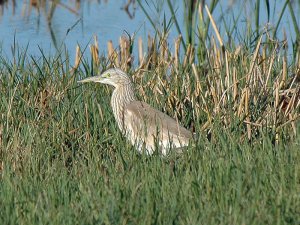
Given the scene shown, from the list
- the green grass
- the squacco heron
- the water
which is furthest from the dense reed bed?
the water

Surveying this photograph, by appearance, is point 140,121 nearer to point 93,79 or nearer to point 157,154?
point 93,79

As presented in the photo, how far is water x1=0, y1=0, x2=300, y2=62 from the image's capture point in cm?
1090

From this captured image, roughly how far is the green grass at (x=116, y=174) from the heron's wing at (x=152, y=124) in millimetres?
138

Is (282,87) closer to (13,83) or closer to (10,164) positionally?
(13,83)

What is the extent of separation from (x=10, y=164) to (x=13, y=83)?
63.3 inches

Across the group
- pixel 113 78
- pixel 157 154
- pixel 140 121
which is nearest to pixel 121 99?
pixel 113 78

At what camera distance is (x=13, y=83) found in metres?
7.30

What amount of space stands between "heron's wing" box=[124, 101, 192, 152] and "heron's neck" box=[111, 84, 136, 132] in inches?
1.8

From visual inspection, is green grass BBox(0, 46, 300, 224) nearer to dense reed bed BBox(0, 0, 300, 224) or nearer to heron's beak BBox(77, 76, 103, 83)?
dense reed bed BBox(0, 0, 300, 224)

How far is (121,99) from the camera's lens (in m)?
7.13

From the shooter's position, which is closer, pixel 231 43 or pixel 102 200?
pixel 102 200

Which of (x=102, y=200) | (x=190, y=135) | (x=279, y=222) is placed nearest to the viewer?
(x=279, y=222)

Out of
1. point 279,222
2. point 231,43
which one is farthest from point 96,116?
point 279,222

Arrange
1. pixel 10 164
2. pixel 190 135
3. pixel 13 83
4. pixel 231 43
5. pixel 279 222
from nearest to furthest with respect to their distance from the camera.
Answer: pixel 279 222
pixel 10 164
pixel 190 135
pixel 13 83
pixel 231 43
